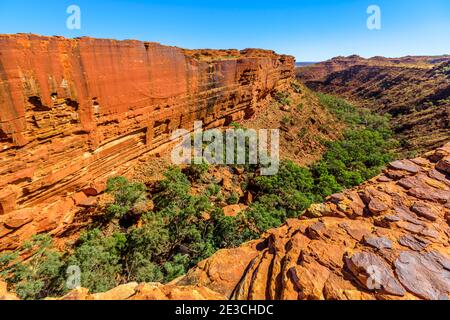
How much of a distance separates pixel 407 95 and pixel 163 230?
56.8 m

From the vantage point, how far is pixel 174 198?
15078 mm

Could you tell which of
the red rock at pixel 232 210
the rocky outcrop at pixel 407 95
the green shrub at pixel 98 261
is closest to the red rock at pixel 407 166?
the red rock at pixel 232 210

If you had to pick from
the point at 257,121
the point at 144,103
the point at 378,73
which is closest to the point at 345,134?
the point at 257,121

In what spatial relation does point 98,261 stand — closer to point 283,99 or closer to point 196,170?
point 196,170

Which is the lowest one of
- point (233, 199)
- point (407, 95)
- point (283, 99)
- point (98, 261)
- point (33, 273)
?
point (233, 199)

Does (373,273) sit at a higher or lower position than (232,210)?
higher

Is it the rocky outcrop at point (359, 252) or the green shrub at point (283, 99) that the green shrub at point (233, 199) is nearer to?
the rocky outcrop at point (359, 252)

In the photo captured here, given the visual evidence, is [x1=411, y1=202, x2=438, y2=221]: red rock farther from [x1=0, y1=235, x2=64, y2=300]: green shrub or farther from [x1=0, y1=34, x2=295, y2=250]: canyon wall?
[x1=0, y1=34, x2=295, y2=250]: canyon wall

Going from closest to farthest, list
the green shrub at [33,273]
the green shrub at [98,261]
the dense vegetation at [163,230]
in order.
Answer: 1. the green shrub at [33,273]
2. the green shrub at [98,261]
3. the dense vegetation at [163,230]

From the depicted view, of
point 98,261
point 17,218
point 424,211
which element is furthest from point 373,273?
point 17,218

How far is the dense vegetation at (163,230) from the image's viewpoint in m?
9.39

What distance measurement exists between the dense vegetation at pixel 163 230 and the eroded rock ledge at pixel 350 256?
4.21 metres

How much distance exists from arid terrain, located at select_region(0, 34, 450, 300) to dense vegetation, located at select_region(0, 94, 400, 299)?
8 cm

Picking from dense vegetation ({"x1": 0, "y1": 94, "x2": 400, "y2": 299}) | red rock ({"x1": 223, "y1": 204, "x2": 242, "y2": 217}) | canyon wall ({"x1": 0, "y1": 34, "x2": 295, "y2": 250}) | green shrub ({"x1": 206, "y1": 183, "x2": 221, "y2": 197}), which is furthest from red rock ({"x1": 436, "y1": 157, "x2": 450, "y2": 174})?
canyon wall ({"x1": 0, "y1": 34, "x2": 295, "y2": 250})
